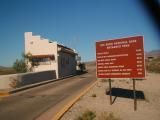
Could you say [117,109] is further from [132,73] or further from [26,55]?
[26,55]

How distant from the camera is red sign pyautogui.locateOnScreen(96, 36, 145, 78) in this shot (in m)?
11.2

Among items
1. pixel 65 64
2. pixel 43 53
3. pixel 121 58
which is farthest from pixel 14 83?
pixel 65 64

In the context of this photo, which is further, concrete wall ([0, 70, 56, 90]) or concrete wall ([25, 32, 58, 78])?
concrete wall ([25, 32, 58, 78])

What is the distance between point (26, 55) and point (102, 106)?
26.0 m

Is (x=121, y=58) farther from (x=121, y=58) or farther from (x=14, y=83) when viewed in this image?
(x=14, y=83)

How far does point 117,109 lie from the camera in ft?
36.0

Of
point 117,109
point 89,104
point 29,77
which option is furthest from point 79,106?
point 29,77

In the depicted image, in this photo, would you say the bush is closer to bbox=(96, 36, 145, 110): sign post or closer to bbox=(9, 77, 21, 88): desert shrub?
bbox=(9, 77, 21, 88): desert shrub

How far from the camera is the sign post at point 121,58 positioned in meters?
11.1

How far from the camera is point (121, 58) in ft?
38.5

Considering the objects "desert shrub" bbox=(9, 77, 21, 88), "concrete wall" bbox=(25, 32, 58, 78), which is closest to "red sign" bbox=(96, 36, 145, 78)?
"desert shrub" bbox=(9, 77, 21, 88)

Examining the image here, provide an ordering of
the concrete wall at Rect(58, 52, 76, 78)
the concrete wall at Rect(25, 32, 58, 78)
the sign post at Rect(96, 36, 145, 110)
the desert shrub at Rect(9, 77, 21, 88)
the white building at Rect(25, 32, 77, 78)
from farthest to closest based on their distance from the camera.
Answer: the concrete wall at Rect(58, 52, 76, 78) → the concrete wall at Rect(25, 32, 58, 78) → the white building at Rect(25, 32, 77, 78) → the desert shrub at Rect(9, 77, 21, 88) → the sign post at Rect(96, 36, 145, 110)

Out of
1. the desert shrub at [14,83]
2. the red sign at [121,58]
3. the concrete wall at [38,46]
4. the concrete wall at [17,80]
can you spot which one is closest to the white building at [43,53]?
the concrete wall at [38,46]

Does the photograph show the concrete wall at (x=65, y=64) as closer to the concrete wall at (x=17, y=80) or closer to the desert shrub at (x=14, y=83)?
the concrete wall at (x=17, y=80)
